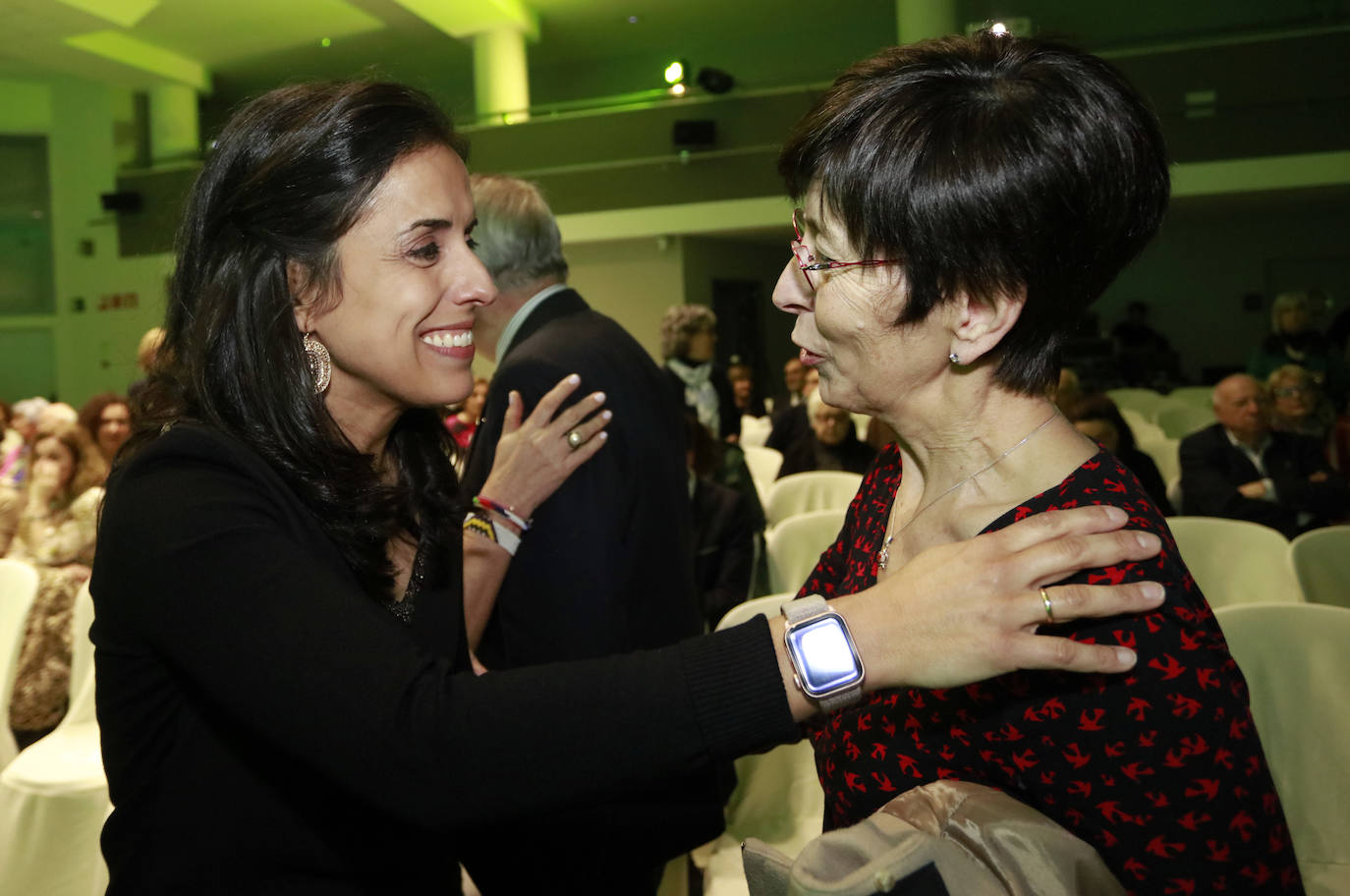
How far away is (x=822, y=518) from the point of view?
3.63 m

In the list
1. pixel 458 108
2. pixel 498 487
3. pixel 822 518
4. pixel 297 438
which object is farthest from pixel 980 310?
pixel 822 518

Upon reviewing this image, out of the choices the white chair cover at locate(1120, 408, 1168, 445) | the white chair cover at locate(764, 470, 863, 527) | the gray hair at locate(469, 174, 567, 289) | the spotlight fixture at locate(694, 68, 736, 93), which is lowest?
the white chair cover at locate(764, 470, 863, 527)

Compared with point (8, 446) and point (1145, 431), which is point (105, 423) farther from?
point (1145, 431)

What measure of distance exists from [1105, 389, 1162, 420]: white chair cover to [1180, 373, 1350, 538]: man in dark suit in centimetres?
425

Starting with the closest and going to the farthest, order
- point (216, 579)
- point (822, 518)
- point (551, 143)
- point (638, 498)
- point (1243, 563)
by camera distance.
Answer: point (216, 579)
point (638, 498)
point (1243, 563)
point (822, 518)
point (551, 143)

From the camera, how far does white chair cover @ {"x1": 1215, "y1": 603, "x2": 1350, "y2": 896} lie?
2.10m

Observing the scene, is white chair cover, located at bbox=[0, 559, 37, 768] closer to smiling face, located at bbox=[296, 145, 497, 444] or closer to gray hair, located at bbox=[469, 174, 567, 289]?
gray hair, located at bbox=[469, 174, 567, 289]

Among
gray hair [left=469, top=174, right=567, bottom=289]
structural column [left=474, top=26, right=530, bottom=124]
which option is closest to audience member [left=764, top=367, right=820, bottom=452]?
gray hair [left=469, top=174, right=567, bottom=289]

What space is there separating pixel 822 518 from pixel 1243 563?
4.52 ft

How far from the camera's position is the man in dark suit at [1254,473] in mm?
4555

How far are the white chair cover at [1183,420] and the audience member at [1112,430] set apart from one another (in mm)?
3416

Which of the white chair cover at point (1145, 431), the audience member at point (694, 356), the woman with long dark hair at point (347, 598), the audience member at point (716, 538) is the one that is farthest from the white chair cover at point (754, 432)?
the woman with long dark hair at point (347, 598)

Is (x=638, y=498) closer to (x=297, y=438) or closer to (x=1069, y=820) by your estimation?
(x=297, y=438)

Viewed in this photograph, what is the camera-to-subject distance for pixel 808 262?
1.19m
